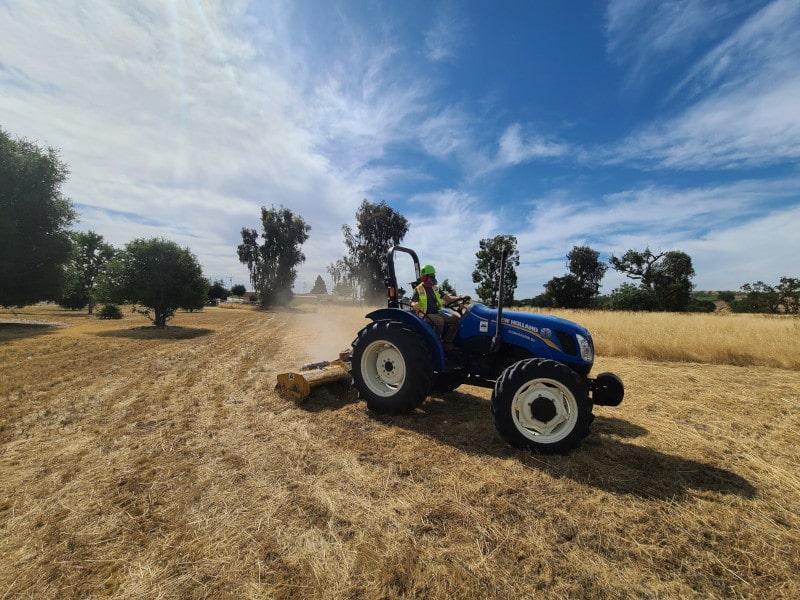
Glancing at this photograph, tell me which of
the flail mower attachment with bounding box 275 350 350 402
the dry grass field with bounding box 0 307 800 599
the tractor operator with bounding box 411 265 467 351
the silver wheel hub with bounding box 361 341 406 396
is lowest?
the dry grass field with bounding box 0 307 800 599

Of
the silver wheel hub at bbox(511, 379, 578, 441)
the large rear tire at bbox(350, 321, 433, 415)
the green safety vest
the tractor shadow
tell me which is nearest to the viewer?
the tractor shadow

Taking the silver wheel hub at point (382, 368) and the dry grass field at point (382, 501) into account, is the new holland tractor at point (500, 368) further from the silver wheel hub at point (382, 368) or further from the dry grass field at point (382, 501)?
the dry grass field at point (382, 501)

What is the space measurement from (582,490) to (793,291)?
34989mm

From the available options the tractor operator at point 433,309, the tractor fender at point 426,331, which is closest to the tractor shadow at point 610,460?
the tractor fender at point 426,331

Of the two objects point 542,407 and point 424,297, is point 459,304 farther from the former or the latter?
point 542,407

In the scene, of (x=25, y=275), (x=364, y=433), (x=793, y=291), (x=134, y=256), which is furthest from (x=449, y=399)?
(x=793, y=291)

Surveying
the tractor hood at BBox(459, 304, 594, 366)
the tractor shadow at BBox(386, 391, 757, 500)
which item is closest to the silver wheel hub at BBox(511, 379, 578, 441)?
the tractor shadow at BBox(386, 391, 757, 500)

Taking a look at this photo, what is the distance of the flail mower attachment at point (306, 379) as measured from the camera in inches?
189

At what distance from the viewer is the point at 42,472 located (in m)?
2.89

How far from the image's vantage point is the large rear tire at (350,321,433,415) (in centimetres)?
400

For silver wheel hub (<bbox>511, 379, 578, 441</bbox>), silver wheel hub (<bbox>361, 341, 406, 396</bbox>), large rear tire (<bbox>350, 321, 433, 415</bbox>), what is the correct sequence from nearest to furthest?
silver wheel hub (<bbox>511, 379, 578, 441</bbox>)
large rear tire (<bbox>350, 321, 433, 415</bbox>)
silver wheel hub (<bbox>361, 341, 406, 396</bbox>)

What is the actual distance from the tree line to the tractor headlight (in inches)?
39.2

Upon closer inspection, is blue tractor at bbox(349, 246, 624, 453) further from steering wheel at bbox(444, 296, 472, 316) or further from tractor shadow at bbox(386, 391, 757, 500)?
tractor shadow at bbox(386, 391, 757, 500)

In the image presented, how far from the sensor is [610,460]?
3072 millimetres
